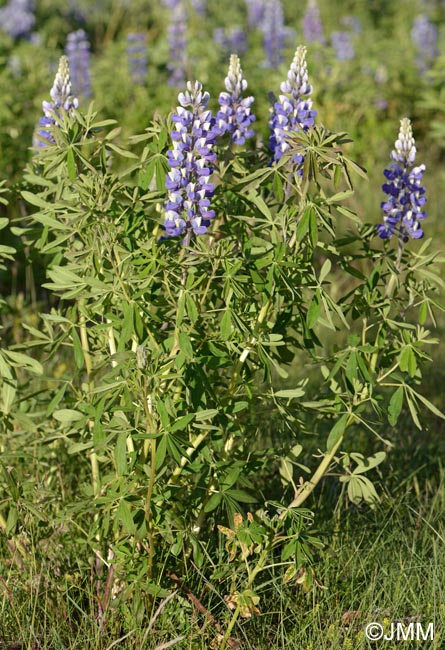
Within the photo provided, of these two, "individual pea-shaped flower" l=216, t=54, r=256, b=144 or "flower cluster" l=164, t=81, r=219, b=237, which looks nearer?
"flower cluster" l=164, t=81, r=219, b=237

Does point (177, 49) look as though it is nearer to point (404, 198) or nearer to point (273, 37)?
point (273, 37)

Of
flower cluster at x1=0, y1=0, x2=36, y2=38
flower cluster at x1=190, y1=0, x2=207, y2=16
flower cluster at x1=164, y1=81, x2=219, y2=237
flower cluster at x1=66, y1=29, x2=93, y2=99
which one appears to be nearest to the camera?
flower cluster at x1=164, y1=81, x2=219, y2=237

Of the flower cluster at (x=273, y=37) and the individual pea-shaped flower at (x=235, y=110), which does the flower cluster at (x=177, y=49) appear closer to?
the flower cluster at (x=273, y=37)

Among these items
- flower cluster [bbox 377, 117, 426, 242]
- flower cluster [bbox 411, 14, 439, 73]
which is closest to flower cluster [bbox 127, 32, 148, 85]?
flower cluster [bbox 411, 14, 439, 73]

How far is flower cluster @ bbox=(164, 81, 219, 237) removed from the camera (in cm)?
223

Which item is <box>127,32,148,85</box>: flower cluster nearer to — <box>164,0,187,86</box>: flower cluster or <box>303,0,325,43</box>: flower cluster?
<box>164,0,187,86</box>: flower cluster

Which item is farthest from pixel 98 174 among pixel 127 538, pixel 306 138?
pixel 127 538

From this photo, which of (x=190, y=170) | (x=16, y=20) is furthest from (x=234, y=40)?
(x=190, y=170)

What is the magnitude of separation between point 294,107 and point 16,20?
8059 mm

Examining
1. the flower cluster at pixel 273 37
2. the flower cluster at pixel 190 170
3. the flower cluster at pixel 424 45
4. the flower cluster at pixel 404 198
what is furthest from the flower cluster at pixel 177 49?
the flower cluster at pixel 190 170

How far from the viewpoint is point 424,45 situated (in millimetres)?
8984

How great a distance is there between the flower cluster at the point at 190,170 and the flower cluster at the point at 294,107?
24cm

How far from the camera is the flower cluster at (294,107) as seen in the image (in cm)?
242

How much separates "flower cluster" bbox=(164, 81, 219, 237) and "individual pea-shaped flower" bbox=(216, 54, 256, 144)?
0.24 metres
